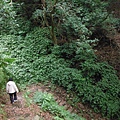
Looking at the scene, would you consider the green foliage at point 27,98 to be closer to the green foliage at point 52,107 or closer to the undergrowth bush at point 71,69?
the green foliage at point 52,107

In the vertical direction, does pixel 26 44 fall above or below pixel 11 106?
above

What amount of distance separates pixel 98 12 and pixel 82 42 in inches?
109

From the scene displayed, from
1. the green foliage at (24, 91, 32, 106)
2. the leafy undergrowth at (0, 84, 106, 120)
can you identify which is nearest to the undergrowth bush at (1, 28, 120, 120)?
the leafy undergrowth at (0, 84, 106, 120)

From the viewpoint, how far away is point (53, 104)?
9250 millimetres

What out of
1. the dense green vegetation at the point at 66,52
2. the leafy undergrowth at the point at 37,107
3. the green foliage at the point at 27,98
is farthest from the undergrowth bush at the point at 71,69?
the green foliage at the point at 27,98

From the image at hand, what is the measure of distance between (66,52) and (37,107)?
14.5ft

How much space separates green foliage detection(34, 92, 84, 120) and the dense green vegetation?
1259 millimetres

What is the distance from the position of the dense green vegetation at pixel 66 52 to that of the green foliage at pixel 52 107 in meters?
1.26

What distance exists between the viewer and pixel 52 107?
8.91 m

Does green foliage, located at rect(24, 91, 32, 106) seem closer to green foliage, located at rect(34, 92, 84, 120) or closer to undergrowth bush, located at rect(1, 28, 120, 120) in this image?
green foliage, located at rect(34, 92, 84, 120)

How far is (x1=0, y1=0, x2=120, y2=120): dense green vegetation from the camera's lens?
1070cm

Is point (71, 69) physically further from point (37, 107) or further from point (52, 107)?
point (37, 107)

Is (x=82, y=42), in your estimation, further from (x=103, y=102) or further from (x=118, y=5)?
(x=118, y=5)

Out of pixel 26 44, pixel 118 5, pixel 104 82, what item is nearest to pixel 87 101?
pixel 104 82
